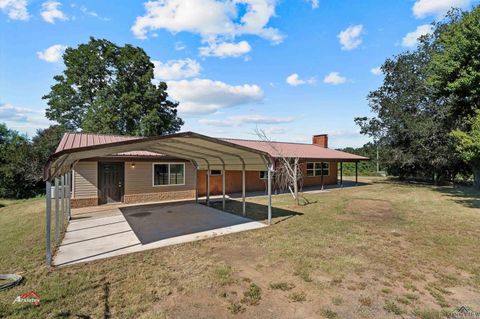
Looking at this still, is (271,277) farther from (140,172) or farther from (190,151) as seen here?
(140,172)

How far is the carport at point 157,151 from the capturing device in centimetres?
486

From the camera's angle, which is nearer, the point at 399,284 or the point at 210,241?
the point at 399,284

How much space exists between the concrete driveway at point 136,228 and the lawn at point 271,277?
52 centimetres

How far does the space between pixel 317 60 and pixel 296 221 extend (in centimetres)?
915

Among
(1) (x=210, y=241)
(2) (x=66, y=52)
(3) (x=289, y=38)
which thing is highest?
(2) (x=66, y=52)

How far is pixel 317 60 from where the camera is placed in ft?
43.9

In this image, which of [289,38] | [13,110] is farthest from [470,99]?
[13,110]

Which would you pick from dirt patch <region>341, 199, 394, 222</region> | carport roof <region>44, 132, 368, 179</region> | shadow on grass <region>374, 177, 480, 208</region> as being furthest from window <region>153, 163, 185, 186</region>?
shadow on grass <region>374, 177, 480, 208</region>

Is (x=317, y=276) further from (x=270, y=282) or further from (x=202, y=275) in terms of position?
(x=202, y=275)

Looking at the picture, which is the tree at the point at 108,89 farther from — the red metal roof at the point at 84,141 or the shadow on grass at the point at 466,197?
the shadow on grass at the point at 466,197

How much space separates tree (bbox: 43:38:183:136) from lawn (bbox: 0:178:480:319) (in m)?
17.3

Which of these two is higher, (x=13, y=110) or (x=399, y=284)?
(x=13, y=110)

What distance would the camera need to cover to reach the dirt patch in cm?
905

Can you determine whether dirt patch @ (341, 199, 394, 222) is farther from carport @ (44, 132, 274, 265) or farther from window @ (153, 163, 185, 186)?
window @ (153, 163, 185, 186)
